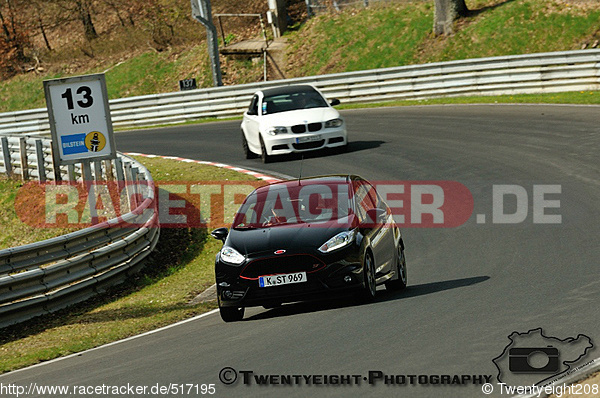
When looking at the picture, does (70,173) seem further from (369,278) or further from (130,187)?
(369,278)

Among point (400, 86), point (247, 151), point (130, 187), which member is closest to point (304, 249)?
point (130, 187)

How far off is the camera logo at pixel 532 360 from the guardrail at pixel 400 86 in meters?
22.8

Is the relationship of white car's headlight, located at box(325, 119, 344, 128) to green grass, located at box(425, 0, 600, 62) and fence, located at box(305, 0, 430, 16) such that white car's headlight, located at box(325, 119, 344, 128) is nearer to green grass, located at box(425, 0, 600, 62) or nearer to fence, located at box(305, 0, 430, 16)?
green grass, located at box(425, 0, 600, 62)

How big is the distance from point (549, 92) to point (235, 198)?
14.3m

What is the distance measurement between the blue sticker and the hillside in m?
23.2

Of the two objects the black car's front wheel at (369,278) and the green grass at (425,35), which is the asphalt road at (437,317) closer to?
the black car's front wheel at (369,278)

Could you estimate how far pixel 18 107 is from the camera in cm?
5219

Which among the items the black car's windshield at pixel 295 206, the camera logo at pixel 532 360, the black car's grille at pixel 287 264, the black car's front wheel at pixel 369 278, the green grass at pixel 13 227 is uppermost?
the black car's windshield at pixel 295 206

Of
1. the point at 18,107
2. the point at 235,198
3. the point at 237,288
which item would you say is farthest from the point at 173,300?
the point at 18,107

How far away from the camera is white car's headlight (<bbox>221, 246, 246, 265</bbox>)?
10.1m

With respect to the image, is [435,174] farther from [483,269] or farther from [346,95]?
[346,95]

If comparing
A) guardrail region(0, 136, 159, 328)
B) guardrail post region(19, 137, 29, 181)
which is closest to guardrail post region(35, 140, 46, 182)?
guardrail post region(19, 137, 29, 181)

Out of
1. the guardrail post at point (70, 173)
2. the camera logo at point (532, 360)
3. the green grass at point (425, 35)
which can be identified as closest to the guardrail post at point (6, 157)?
the guardrail post at point (70, 173)

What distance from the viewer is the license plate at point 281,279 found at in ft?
32.6
